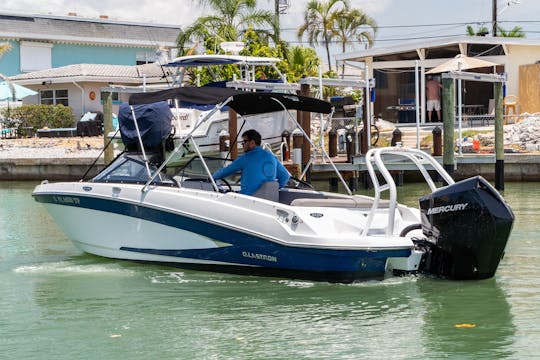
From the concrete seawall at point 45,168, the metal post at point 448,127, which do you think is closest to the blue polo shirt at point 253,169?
the metal post at point 448,127

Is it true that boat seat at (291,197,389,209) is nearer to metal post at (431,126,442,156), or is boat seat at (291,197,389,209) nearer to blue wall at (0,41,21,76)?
metal post at (431,126,442,156)

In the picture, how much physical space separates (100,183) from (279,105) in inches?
105

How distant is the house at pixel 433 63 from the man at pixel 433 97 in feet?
0.85

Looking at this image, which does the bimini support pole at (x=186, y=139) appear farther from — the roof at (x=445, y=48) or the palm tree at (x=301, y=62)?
the palm tree at (x=301, y=62)

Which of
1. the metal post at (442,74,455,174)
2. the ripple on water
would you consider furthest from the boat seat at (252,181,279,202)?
the metal post at (442,74,455,174)

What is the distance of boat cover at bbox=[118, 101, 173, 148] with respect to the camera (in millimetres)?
12969

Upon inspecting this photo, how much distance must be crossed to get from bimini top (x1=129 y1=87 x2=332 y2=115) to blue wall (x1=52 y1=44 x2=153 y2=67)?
141 feet

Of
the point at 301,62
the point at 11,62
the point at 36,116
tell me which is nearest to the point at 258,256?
the point at 301,62

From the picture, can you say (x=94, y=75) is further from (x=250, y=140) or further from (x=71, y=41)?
(x=250, y=140)

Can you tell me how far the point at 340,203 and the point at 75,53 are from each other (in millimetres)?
45814

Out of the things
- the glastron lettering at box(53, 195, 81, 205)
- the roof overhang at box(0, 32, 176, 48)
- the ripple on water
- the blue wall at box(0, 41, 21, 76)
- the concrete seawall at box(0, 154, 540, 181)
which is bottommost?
the ripple on water

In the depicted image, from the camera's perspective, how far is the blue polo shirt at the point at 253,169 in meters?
12.0

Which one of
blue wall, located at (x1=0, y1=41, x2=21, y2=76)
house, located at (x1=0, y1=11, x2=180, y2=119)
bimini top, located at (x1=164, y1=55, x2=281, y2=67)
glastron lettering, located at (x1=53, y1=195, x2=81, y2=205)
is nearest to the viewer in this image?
glastron lettering, located at (x1=53, y1=195, x2=81, y2=205)

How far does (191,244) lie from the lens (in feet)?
39.2
